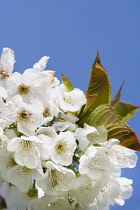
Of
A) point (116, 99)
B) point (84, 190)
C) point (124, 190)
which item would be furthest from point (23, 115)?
point (124, 190)

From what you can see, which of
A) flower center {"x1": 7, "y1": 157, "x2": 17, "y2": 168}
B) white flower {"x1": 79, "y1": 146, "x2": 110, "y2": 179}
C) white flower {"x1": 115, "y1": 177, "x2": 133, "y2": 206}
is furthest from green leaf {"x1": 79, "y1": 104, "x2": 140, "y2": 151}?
flower center {"x1": 7, "y1": 157, "x2": 17, "y2": 168}

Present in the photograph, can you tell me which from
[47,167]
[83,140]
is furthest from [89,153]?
[47,167]

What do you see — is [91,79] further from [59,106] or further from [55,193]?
[55,193]

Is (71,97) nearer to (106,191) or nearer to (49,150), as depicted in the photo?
(49,150)

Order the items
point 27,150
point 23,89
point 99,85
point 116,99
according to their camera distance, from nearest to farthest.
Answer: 1. point 27,150
2. point 23,89
3. point 99,85
4. point 116,99

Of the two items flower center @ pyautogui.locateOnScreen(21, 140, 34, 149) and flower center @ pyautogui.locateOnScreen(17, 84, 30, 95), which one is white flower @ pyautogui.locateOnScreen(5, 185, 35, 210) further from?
flower center @ pyautogui.locateOnScreen(17, 84, 30, 95)

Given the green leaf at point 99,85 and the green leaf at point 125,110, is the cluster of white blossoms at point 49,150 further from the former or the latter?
the green leaf at point 125,110


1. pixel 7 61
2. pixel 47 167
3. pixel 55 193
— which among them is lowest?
pixel 55 193
